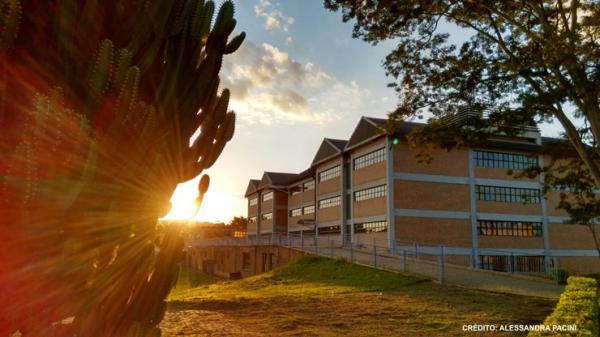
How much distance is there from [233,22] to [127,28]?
0.96 meters

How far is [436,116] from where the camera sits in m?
17.7

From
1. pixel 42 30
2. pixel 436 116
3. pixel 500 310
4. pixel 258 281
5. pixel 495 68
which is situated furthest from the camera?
pixel 258 281

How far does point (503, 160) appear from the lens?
3400 centimetres

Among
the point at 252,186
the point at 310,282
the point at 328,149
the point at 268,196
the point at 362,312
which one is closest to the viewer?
the point at 362,312

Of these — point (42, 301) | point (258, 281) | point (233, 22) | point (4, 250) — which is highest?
point (233, 22)

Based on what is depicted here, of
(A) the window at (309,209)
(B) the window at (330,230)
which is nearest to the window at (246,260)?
(B) the window at (330,230)

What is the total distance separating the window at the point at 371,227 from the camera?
31.8 metres

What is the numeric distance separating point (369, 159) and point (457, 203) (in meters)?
6.73

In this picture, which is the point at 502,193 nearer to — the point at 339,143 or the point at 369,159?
the point at 369,159

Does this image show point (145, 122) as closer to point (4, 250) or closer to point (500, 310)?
point (4, 250)

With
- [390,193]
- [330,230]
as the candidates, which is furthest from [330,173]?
[390,193]

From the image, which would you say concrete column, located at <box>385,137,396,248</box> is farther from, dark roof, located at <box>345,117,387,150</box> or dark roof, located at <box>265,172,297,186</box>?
dark roof, located at <box>265,172,297,186</box>

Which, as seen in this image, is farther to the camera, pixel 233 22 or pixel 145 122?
pixel 233 22

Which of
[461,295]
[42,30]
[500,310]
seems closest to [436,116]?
[461,295]
